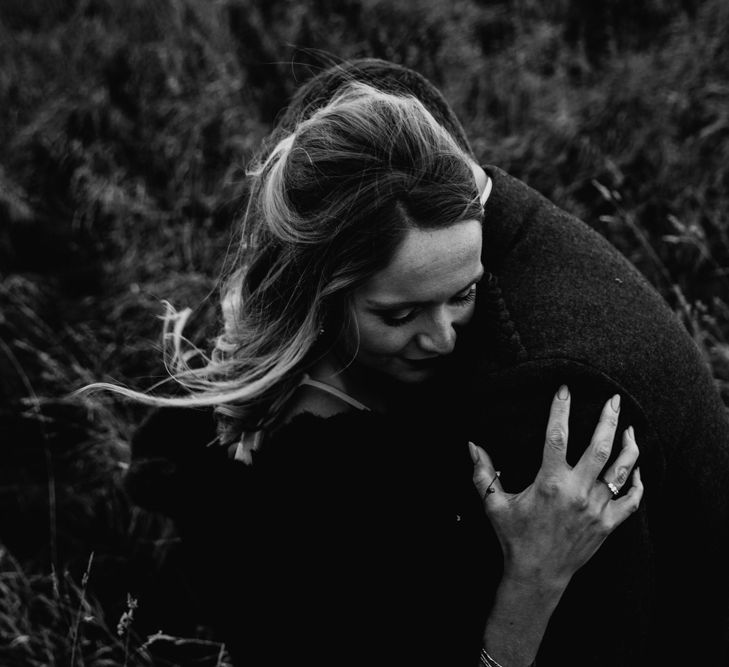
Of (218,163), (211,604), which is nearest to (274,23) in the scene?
(218,163)

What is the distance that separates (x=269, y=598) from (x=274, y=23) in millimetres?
3581

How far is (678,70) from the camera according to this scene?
3.49m

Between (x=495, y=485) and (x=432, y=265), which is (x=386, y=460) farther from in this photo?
(x=432, y=265)

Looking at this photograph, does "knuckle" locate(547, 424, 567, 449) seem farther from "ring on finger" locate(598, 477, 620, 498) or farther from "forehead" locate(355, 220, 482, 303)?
"forehead" locate(355, 220, 482, 303)

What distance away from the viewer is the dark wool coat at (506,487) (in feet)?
4.88

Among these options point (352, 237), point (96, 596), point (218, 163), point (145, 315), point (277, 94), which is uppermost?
point (352, 237)

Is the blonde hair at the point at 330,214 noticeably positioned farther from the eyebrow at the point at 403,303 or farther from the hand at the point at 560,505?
the hand at the point at 560,505

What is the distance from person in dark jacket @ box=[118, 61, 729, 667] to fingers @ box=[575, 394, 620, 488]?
2 centimetres

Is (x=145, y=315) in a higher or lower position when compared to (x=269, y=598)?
lower

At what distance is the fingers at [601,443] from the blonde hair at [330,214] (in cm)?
48

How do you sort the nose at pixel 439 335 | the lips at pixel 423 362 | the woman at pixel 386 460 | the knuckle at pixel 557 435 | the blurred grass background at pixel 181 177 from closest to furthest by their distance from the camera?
the knuckle at pixel 557 435 < the woman at pixel 386 460 < the nose at pixel 439 335 < the lips at pixel 423 362 < the blurred grass background at pixel 181 177

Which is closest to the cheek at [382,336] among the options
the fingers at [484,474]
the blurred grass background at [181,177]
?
the fingers at [484,474]

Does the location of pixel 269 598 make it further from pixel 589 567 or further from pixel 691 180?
pixel 691 180

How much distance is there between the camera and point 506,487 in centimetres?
153
